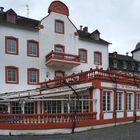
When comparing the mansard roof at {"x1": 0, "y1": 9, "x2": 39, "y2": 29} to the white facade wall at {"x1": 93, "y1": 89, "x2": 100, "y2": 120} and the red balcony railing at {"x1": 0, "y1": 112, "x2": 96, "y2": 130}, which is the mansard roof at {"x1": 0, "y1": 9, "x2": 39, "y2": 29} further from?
the red balcony railing at {"x1": 0, "y1": 112, "x2": 96, "y2": 130}

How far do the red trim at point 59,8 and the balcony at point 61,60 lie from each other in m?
5.59

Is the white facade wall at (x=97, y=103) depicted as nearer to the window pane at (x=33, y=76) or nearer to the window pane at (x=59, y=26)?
the window pane at (x=33, y=76)

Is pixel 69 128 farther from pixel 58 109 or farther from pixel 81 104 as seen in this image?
pixel 58 109

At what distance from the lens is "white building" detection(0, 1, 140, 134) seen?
20.4m

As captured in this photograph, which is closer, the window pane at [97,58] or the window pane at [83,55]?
the window pane at [83,55]

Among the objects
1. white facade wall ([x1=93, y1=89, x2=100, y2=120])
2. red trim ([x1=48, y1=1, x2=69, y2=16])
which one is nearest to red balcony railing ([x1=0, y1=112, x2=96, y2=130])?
white facade wall ([x1=93, y1=89, x2=100, y2=120])

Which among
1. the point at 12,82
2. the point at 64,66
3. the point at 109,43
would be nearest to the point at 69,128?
the point at 12,82

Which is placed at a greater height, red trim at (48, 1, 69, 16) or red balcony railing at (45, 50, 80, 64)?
red trim at (48, 1, 69, 16)

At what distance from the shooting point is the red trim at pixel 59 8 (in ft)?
108

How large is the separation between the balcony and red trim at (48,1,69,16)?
5.59m

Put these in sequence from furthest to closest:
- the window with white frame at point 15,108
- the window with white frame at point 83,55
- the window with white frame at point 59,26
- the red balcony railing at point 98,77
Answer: the window with white frame at point 83,55, the window with white frame at point 59,26, the window with white frame at point 15,108, the red balcony railing at point 98,77

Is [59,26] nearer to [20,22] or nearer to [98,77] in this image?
[20,22]

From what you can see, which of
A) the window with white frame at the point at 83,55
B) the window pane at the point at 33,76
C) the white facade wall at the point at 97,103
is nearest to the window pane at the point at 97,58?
the window with white frame at the point at 83,55

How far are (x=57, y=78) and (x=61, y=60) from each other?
15.4ft
